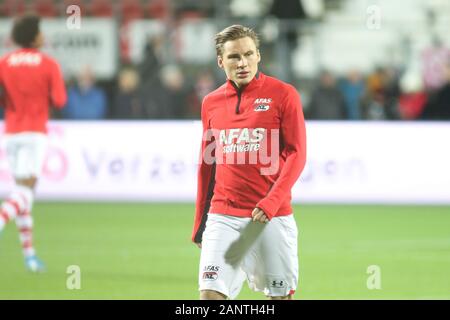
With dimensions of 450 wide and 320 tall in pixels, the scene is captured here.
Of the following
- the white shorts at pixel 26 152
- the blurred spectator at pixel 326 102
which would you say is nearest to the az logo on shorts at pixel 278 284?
the white shorts at pixel 26 152

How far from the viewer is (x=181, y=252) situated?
1143 cm

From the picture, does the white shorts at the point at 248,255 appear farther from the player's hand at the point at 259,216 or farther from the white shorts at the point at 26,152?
the white shorts at the point at 26,152

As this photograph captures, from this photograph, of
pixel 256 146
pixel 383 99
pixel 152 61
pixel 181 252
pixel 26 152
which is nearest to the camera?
pixel 256 146

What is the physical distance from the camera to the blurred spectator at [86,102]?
1731 cm

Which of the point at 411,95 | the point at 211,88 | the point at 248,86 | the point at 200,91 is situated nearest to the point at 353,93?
the point at 411,95

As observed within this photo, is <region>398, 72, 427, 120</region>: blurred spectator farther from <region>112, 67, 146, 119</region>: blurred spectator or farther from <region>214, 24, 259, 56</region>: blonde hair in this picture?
<region>214, 24, 259, 56</region>: blonde hair

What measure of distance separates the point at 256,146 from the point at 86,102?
11561mm

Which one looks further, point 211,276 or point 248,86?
point 248,86

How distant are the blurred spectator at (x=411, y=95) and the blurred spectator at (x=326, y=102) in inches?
60.7

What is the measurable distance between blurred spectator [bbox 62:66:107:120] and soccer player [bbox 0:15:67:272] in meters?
6.90

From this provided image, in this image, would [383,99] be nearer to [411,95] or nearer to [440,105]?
[440,105]

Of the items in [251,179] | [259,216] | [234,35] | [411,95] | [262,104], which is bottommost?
[259,216]

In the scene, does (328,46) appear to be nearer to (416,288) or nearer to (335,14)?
(335,14)

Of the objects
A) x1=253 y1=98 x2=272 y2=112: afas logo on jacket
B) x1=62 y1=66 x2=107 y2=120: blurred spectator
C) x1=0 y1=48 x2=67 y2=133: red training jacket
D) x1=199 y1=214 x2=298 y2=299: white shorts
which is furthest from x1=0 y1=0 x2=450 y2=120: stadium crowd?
x1=199 y1=214 x2=298 y2=299: white shorts
